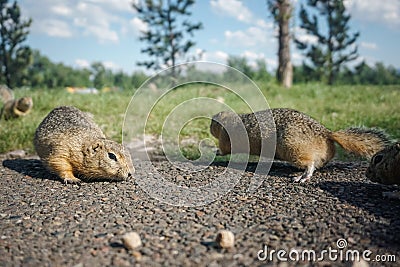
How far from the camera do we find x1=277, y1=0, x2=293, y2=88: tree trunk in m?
11.8

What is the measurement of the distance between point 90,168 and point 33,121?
12.6 ft

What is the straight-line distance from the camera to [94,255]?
2.21 meters

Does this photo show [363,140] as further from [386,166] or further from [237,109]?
[237,109]

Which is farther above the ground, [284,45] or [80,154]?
[284,45]

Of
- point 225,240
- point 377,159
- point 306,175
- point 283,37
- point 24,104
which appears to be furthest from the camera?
point 283,37

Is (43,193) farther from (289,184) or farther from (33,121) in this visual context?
(33,121)

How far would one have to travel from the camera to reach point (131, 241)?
2.27m

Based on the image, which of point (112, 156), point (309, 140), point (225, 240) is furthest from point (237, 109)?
point (225, 240)

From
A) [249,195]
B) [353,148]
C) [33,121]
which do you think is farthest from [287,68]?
[249,195]

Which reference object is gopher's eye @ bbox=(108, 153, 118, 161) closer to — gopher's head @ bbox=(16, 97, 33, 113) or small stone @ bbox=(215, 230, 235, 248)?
small stone @ bbox=(215, 230, 235, 248)

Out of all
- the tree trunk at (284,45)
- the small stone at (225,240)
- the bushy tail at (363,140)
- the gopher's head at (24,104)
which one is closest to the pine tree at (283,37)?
the tree trunk at (284,45)

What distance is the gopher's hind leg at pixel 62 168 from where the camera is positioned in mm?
3841

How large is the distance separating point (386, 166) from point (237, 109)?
5.29 m

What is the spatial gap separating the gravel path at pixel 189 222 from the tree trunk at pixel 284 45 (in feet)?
29.8
